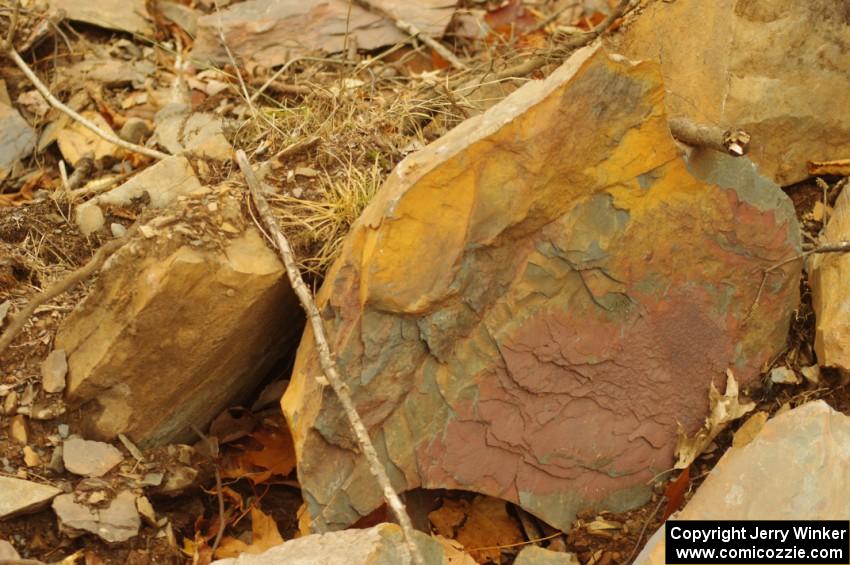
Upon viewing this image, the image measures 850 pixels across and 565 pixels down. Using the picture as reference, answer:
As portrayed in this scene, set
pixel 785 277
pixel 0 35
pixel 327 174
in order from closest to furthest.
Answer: pixel 785 277, pixel 327 174, pixel 0 35

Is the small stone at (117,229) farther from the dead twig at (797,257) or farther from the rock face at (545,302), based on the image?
the dead twig at (797,257)

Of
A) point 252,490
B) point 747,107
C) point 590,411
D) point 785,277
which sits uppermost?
point 747,107

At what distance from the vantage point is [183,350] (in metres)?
2.86

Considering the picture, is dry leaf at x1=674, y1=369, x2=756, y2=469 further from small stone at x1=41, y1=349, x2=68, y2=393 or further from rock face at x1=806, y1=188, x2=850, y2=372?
small stone at x1=41, y1=349, x2=68, y2=393

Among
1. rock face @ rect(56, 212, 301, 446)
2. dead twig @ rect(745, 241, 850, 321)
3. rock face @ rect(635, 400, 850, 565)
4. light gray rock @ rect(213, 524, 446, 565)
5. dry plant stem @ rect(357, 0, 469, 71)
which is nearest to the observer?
light gray rock @ rect(213, 524, 446, 565)

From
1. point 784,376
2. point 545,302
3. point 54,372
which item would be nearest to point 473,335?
point 545,302

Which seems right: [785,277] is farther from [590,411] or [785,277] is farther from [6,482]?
[6,482]

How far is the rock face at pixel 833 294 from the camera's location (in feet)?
9.35

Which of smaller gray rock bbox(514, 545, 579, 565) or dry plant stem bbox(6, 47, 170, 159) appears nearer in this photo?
smaller gray rock bbox(514, 545, 579, 565)

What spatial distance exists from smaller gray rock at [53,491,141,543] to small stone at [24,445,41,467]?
14 cm

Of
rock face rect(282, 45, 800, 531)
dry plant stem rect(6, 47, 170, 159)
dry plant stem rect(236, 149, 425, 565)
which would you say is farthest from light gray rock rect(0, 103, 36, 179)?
rock face rect(282, 45, 800, 531)

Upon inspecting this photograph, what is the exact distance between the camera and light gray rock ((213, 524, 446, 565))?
2320 mm

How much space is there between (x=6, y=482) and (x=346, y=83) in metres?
1.86

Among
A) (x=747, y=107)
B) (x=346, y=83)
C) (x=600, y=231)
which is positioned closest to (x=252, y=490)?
(x=600, y=231)
